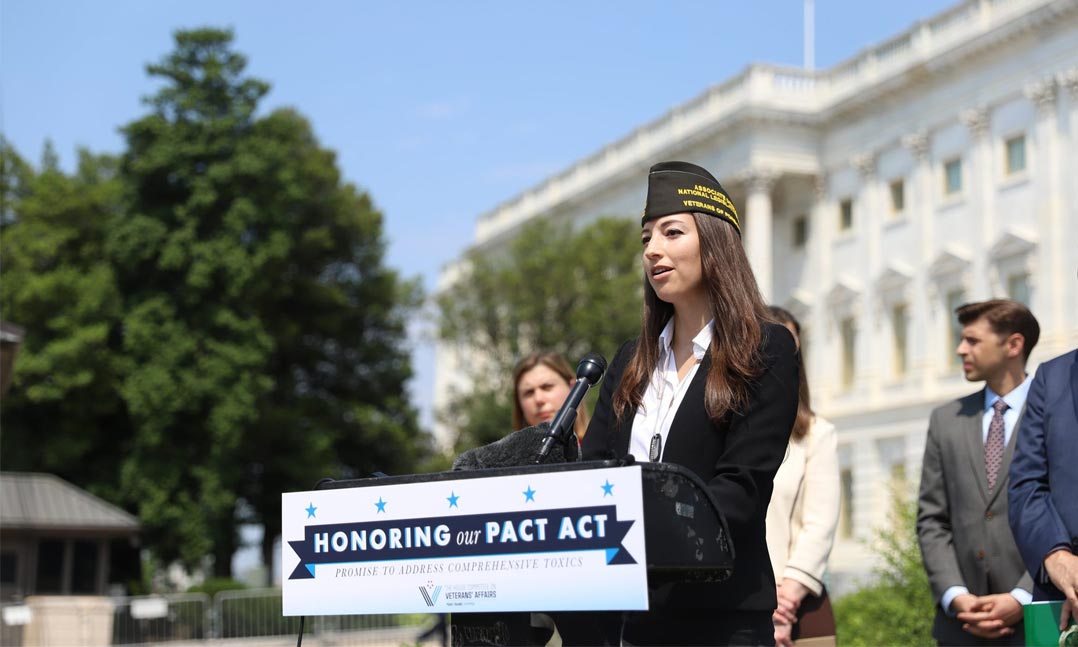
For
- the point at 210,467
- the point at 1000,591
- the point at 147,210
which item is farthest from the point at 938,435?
the point at 147,210

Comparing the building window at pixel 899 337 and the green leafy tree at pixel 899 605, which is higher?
the building window at pixel 899 337

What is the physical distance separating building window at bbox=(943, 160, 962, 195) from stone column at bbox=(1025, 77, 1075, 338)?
11.1 ft

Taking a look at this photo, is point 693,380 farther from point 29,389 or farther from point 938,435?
point 29,389

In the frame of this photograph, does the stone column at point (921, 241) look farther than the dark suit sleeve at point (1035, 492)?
Yes

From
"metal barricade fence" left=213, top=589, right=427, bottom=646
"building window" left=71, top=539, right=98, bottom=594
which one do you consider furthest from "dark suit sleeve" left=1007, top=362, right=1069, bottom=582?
"building window" left=71, top=539, right=98, bottom=594

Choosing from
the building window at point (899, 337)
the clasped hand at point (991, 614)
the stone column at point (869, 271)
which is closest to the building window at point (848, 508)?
the stone column at point (869, 271)

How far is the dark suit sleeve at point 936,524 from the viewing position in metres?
6.28

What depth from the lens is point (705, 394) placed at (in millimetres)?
3461

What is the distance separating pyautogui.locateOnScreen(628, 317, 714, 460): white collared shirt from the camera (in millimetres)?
3576

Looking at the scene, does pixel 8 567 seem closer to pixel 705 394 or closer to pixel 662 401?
pixel 662 401

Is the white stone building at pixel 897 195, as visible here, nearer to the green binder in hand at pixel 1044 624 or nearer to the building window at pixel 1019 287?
the building window at pixel 1019 287

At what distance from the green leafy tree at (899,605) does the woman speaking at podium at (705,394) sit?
277 inches

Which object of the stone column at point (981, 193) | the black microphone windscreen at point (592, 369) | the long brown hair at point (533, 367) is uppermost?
the stone column at point (981, 193)

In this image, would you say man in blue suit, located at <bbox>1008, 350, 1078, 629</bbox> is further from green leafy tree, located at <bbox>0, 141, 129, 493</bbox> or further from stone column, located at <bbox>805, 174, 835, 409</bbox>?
stone column, located at <bbox>805, 174, 835, 409</bbox>
